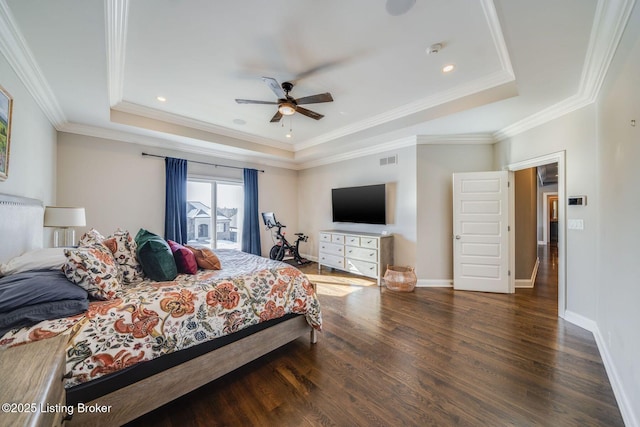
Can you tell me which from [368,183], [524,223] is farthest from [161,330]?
[524,223]

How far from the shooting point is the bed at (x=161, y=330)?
4.15ft

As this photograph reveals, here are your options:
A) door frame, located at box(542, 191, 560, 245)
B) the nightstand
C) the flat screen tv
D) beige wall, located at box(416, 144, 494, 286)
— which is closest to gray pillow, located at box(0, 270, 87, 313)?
the nightstand

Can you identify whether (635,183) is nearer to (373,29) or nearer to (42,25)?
(373,29)

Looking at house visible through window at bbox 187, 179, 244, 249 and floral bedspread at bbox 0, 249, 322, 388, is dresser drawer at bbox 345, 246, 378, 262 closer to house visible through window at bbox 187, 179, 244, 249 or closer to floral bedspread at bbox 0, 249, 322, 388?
floral bedspread at bbox 0, 249, 322, 388

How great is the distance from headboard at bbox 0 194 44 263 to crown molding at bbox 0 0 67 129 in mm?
1086

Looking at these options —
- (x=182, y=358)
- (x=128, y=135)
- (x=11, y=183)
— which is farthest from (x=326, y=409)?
(x=128, y=135)

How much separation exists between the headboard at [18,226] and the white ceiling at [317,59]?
1.14m

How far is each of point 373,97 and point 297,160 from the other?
2963 mm

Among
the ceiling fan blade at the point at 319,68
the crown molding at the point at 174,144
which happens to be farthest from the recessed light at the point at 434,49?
→ the crown molding at the point at 174,144

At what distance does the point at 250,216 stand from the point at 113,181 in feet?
8.11

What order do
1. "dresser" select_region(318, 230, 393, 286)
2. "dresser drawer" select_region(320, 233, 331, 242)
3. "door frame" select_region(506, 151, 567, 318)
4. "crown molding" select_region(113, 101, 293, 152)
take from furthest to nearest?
"dresser drawer" select_region(320, 233, 331, 242) → "dresser" select_region(318, 230, 393, 286) → "crown molding" select_region(113, 101, 293, 152) → "door frame" select_region(506, 151, 567, 318)

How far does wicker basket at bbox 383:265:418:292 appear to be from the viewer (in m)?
3.88

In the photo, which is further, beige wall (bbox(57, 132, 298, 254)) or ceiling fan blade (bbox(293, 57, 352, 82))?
beige wall (bbox(57, 132, 298, 254))

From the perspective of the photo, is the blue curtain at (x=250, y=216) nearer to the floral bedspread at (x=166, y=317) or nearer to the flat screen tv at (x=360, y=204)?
the flat screen tv at (x=360, y=204)
